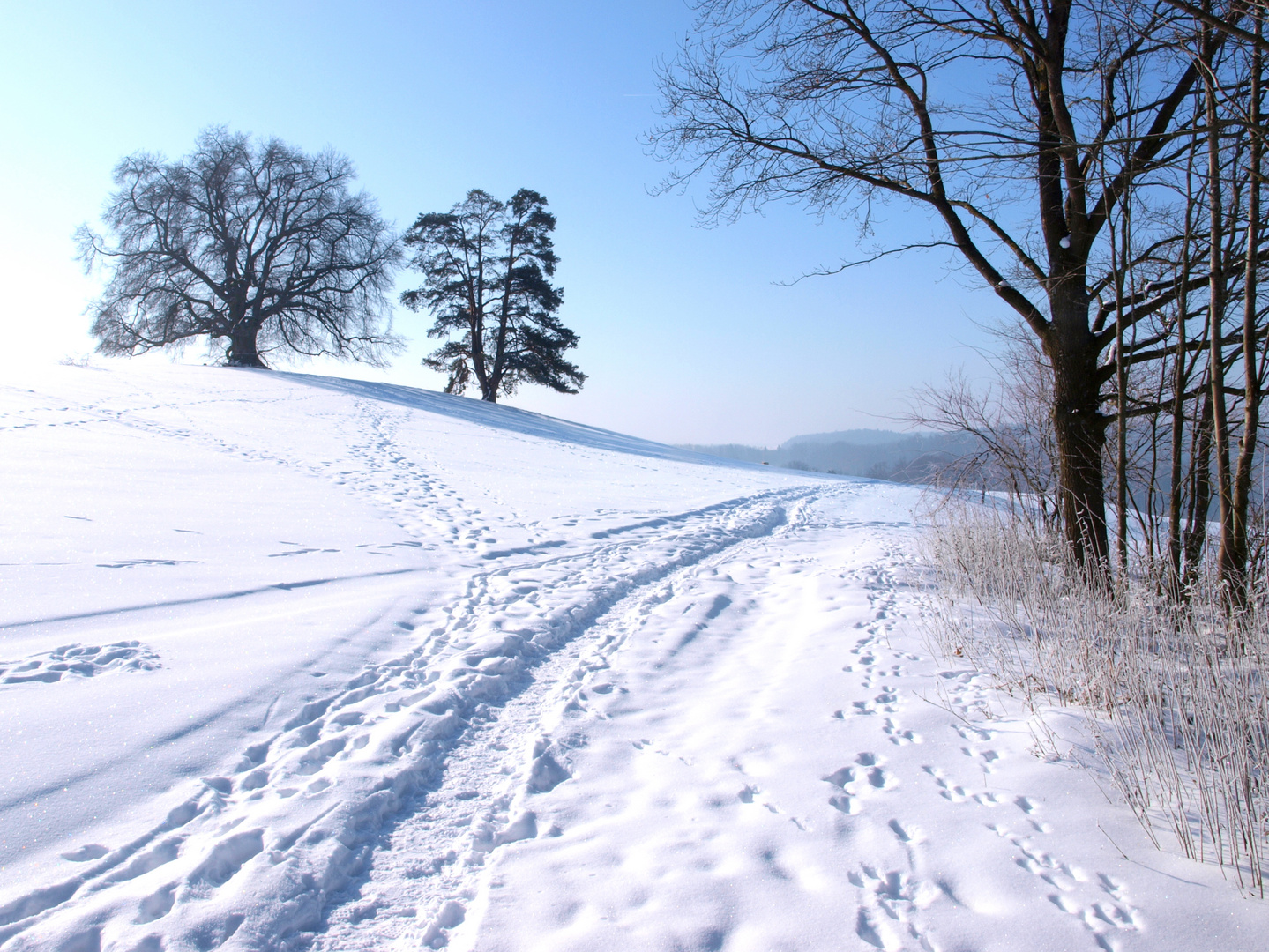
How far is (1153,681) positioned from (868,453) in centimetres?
9961

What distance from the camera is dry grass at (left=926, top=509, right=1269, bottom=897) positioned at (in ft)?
8.50

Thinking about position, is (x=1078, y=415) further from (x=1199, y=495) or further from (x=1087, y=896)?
(x=1087, y=896)

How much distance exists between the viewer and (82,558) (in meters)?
4.99

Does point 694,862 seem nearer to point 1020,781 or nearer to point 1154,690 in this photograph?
point 1020,781

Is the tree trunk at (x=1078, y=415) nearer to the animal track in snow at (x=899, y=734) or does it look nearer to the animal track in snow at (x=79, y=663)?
the animal track in snow at (x=899, y=734)

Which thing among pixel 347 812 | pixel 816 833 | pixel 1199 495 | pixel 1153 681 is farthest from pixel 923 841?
pixel 1199 495

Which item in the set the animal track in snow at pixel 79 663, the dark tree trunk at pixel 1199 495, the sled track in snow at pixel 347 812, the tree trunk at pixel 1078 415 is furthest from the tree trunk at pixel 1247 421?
the animal track in snow at pixel 79 663

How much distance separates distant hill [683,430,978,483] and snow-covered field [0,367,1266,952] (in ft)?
6.28

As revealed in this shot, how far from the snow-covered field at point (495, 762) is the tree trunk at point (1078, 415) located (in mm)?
1673

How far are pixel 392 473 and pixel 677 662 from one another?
7.30 meters

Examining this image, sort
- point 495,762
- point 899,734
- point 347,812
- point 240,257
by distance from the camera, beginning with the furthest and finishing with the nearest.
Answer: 1. point 240,257
2. point 899,734
3. point 495,762
4. point 347,812

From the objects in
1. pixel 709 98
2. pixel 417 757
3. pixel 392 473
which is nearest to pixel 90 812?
pixel 417 757

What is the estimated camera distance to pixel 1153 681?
346 cm

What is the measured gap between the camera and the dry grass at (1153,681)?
2590 millimetres
